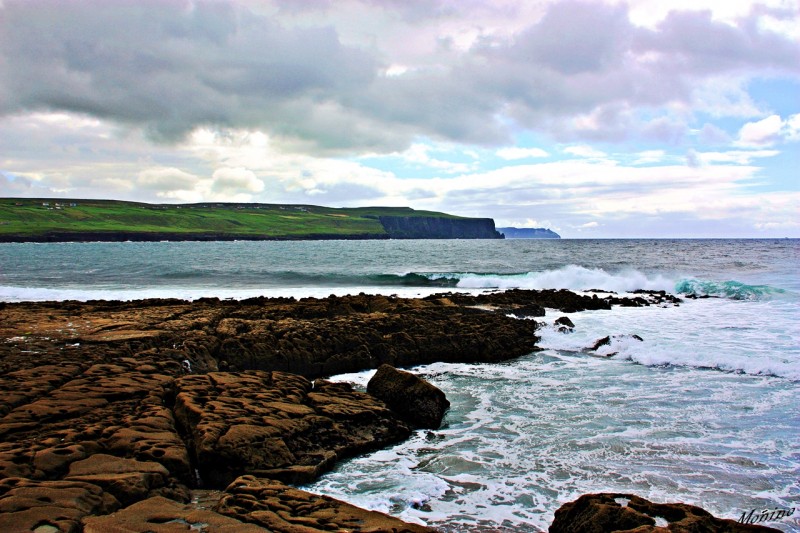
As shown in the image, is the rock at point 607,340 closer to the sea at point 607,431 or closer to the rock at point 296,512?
the sea at point 607,431

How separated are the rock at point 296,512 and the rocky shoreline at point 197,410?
24mm

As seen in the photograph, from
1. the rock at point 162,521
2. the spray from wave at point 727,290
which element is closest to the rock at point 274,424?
the rock at point 162,521

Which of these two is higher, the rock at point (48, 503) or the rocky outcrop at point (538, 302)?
the rocky outcrop at point (538, 302)

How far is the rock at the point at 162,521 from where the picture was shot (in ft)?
17.7

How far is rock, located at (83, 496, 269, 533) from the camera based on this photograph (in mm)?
5402

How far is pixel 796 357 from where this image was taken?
16062 mm

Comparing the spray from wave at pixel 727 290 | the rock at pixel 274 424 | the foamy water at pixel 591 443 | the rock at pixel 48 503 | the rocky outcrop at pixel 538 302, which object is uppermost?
the spray from wave at pixel 727 290

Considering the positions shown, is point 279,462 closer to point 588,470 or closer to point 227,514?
point 227,514

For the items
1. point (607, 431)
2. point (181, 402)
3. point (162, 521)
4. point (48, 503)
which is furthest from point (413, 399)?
point (48, 503)

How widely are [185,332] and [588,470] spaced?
12.3 metres

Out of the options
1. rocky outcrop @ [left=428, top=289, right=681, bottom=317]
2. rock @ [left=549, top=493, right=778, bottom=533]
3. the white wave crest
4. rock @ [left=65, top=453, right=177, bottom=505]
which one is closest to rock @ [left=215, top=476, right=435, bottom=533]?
rock @ [left=65, top=453, right=177, bottom=505]

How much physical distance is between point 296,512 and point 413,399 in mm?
5076

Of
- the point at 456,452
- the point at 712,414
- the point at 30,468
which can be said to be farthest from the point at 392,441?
the point at 712,414

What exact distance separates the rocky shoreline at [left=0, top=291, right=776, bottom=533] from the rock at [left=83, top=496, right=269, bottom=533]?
0.07ft
